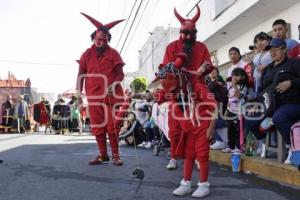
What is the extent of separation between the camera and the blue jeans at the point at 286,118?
496cm

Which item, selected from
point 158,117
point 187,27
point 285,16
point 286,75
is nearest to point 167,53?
point 187,27

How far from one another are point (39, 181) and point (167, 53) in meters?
2.11

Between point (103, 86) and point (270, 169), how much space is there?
2888mm

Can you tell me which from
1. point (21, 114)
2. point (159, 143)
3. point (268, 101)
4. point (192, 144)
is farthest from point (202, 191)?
point (21, 114)

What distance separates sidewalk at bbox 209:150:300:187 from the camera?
4770 mm

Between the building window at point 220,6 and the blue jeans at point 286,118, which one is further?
the building window at point 220,6

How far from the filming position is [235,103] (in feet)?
21.7

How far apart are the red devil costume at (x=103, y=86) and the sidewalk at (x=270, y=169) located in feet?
6.43

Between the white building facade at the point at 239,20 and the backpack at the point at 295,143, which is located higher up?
the white building facade at the point at 239,20

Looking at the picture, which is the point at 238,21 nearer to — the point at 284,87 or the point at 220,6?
the point at 220,6

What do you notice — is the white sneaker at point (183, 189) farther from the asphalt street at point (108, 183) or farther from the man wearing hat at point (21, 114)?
the man wearing hat at point (21, 114)

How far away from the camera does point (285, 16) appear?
12.8m

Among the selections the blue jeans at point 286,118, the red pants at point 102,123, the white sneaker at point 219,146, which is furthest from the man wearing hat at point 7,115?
the blue jeans at point 286,118

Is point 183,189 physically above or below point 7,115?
below
